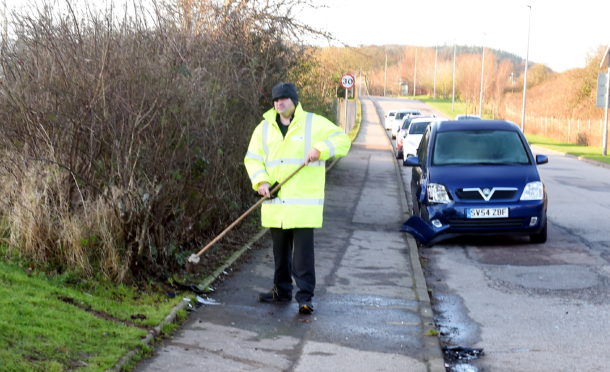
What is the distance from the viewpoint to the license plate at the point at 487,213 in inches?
471

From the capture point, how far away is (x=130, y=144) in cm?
756

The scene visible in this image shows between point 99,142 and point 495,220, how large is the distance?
610cm

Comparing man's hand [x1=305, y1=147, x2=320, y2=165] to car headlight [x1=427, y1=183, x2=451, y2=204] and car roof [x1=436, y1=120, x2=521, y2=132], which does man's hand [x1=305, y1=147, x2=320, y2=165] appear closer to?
car headlight [x1=427, y1=183, x2=451, y2=204]

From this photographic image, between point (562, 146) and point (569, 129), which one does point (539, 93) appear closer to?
point (569, 129)

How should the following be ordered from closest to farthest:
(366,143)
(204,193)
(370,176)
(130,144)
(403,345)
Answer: (403,345), (130,144), (204,193), (370,176), (366,143)

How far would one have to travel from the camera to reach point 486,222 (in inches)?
472

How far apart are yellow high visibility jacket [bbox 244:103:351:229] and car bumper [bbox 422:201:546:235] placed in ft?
15.2

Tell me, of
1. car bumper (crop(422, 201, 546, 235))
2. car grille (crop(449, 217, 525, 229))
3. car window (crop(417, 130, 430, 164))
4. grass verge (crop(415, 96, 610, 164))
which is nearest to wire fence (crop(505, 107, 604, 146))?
grass verge (crop(415, 96, 610, 164))

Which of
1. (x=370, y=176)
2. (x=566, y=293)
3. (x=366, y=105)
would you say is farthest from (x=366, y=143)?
(x=366, y=105)

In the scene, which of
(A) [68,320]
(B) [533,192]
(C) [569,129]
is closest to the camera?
(A) [68,320]

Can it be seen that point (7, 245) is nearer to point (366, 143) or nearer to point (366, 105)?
point (366, 143)

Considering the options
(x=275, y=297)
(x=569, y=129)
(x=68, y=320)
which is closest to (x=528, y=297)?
(x=275, y=297)

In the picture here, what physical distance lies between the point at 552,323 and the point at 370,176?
708 inches

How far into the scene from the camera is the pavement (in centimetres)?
620
